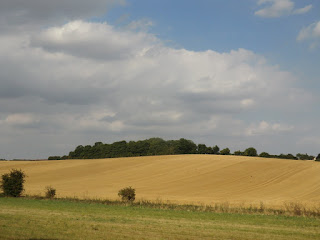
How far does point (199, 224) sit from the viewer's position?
2095cm

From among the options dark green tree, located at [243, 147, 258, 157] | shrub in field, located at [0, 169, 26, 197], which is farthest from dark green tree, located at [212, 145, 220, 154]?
shrub in field, located at [0, 169, 26, 197]

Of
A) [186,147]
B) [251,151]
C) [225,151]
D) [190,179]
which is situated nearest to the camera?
[190,179]

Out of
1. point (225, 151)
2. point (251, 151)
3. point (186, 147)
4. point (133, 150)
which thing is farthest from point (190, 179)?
point (133, 150)

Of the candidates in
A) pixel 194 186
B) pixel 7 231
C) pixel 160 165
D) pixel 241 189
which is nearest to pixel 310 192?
pixel 241 189

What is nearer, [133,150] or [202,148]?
[202,148]

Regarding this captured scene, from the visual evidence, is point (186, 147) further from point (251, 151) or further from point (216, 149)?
point (251, 151)

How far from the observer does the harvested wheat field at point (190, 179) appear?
44.6 meters

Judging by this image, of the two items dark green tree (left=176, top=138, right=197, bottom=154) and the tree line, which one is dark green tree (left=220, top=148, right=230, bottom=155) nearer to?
the tree line

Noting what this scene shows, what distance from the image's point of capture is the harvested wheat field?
44.6 meters

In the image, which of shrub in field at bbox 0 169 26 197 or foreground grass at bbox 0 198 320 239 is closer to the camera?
foreground grass at bbox 0 198 320 239

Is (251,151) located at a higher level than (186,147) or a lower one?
lower

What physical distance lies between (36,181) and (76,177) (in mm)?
6645

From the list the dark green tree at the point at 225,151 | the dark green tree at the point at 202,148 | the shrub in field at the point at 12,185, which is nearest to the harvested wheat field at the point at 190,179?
the shrub in field at the point at 12,185

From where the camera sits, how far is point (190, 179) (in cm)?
5797
